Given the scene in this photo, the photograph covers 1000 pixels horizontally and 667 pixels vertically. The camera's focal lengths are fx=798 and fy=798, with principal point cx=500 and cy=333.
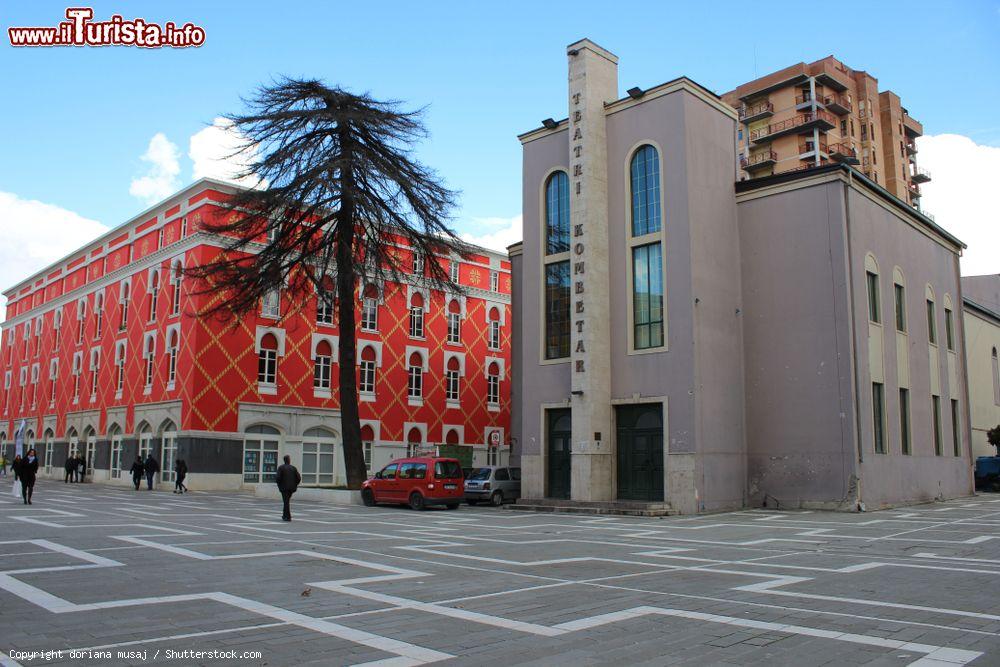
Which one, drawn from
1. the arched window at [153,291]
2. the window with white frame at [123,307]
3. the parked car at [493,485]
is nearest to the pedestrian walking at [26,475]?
the parked car at [493,485]

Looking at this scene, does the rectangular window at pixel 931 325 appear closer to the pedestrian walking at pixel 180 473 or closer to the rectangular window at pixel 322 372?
the rectangular window at pixel 322 372

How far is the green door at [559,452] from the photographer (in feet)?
93.4

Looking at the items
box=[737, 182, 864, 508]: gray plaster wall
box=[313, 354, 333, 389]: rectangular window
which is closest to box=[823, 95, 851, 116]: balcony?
box=[737, 182, 864, 508]: gray plaster wall

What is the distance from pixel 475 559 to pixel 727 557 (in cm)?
446

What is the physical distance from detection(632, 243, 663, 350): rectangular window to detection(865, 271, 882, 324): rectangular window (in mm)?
8335

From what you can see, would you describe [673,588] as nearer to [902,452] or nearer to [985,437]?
[902,452]

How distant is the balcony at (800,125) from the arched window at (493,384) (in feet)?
111

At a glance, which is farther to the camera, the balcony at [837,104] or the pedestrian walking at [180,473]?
the balcony at [837,104]

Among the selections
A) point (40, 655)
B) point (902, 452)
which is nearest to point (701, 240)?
point (902, 452)

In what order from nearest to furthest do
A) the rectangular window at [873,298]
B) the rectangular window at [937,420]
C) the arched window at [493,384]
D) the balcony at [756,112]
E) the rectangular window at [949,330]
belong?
1. the rectangular window at [873,298]
2. the rectangular window at [937,420]
3. the rectangular window at [949,330]
4. the arched window at [493,384]
5. the balcony at [756,112]

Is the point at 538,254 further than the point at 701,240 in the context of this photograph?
Yes

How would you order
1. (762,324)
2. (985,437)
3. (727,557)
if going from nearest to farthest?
(727,557)
(762,324)
(985,437)

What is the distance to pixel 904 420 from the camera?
101 ft

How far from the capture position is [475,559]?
1301 centimetres
